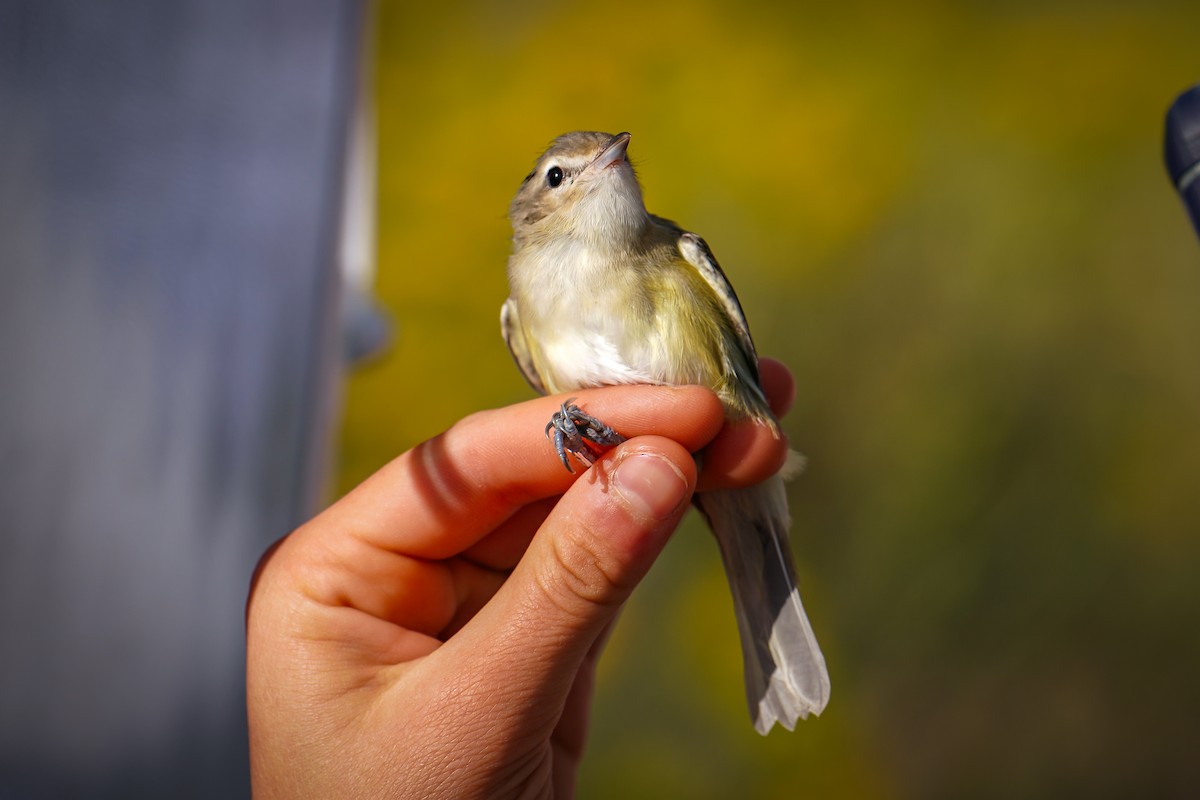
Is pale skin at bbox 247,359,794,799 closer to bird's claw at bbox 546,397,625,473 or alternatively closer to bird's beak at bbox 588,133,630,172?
bird's claw at bbox 546,397,625,473

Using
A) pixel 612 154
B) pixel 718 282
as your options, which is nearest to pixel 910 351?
pixel 718 282

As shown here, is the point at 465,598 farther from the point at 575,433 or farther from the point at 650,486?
the point at 650,486

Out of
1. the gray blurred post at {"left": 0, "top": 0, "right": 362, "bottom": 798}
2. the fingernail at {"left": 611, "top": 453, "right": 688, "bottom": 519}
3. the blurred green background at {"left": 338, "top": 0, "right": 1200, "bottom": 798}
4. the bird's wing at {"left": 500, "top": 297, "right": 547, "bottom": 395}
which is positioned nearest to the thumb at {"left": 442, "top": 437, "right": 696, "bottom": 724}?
the fingernail at {"left": 611, "top": 453, "right": 688, "bottom": 519}

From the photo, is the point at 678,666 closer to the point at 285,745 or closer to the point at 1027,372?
the point at 1027,372

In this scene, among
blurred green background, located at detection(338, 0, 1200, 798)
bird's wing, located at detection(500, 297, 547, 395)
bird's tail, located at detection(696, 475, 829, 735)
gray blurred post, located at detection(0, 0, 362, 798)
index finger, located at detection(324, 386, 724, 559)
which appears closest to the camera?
index finger, located at detection(324, 386, 724, 559)

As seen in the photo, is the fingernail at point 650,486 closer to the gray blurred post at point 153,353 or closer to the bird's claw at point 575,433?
the bird's claw at point 575,433

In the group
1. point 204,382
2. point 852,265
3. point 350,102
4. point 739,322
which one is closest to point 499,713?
point 739,322

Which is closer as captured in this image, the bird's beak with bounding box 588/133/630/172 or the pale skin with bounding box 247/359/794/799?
the pale skin with bounding box 247/359/794/799
